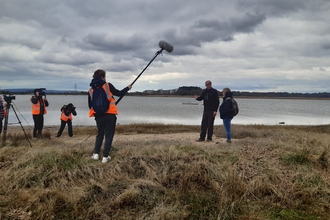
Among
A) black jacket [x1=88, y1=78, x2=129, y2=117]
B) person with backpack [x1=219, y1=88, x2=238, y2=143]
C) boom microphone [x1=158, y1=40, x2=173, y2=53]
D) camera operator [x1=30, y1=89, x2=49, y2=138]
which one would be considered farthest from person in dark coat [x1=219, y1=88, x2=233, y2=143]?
camera operator [x1=30, y1=89, x2=49, y2=138]

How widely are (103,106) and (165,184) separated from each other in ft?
6.38

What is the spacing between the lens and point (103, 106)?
524cm

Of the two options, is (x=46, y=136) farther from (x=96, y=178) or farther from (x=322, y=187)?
(x=322, y=187)

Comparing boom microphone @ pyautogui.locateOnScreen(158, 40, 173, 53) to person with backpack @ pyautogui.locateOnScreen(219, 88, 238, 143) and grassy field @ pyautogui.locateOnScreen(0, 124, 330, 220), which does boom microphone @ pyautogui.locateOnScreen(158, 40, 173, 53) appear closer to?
grassy field @ pyautogui.locateOnScreen(0, 124, 330, 220)

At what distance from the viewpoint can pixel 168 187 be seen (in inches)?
177

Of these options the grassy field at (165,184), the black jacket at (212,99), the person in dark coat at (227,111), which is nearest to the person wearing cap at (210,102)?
the black jacket at (212,99)

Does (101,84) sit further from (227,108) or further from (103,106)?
(227,108)

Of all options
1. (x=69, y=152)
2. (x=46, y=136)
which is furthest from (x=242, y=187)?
(x=46, y=136)

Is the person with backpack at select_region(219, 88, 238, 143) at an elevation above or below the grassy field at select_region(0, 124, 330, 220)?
above

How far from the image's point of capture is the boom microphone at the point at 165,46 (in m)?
6.63

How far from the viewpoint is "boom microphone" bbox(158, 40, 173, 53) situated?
663 centimetres

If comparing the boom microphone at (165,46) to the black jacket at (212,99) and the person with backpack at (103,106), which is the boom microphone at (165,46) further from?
the black jacket at (212,99)

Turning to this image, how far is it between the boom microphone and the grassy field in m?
2.58

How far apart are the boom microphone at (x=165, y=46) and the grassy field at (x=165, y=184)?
8.47 ft
